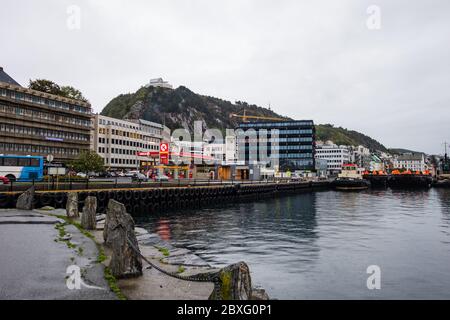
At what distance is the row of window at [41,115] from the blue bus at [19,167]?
55.1 m

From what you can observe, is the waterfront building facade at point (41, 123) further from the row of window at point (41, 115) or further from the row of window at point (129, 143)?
the row of window at point (129, 143)

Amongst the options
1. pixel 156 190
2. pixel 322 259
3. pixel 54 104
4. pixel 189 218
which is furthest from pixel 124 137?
pixel 322 259

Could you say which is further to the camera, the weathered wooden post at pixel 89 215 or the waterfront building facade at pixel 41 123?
the waterfront building facade at pixel 41 123

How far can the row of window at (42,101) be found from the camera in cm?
9694

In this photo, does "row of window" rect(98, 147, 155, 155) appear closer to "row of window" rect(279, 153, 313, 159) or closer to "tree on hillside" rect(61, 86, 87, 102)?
"tree on hillside" rect(61, 86, 87, 102)

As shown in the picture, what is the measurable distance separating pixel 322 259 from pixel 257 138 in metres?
176

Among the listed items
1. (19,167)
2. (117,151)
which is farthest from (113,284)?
(117,151)

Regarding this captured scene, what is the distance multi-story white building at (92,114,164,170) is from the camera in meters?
127

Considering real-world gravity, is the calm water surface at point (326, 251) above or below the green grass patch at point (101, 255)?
below

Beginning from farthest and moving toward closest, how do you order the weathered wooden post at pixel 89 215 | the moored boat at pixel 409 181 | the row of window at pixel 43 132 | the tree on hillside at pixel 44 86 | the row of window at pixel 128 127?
the row of window at pixel 128 127 < the moored boat at pixel 409 181 < the tree on hillside at pixel 44 86 < the row of window at pixel 43 132 < the weathered wooden post at pixel 89 215

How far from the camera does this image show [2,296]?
28.2 feet

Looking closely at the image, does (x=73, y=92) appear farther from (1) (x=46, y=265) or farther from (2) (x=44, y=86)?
(1) (x=46, y=265)

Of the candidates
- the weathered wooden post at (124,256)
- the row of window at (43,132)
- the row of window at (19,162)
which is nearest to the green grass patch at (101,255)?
the weathered wooden post at (124,256)

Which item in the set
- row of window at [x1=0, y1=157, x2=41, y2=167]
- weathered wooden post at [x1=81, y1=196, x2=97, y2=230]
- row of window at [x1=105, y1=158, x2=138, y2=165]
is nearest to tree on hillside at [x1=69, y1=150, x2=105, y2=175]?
row of window at [x1=0, y1=157, x2=41, y2=167]
